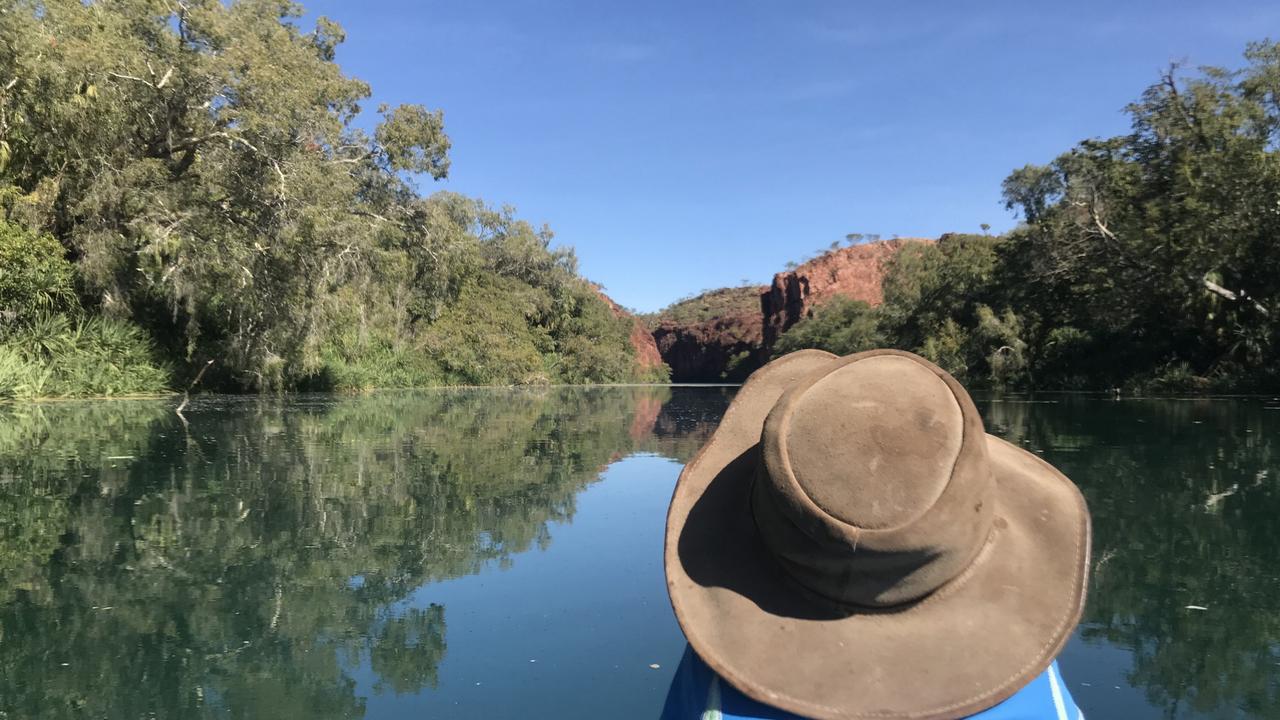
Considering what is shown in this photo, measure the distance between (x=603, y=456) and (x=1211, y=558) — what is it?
16.0 ft

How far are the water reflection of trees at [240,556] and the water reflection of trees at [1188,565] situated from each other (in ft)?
7.21

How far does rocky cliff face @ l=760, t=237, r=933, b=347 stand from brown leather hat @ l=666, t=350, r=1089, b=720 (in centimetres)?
6604

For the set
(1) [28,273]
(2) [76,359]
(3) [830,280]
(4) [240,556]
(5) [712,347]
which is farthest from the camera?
(5) [712,347]

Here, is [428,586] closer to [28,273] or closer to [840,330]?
[28,273]

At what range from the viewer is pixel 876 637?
45.8 inches

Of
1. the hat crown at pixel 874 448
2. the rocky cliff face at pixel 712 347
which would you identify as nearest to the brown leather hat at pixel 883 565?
the hat crown at pixel 874 448

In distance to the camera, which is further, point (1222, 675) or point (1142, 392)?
point (1142, 392)

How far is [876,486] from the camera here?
42.9 inches

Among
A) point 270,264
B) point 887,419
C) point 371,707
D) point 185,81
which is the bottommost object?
point 371,707

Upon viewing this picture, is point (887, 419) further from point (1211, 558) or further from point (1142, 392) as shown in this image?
point (1142, 392)

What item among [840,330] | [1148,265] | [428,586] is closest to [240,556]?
[428,586]

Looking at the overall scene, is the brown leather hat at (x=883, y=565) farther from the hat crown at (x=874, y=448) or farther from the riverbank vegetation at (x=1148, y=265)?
the riverbank vegetation at (x=1148, y=265)

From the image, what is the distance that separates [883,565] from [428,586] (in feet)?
8.03

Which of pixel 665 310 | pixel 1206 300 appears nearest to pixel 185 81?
pixel 1206 300
